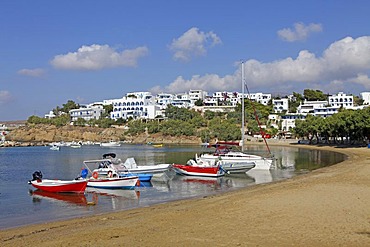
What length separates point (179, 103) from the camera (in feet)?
603

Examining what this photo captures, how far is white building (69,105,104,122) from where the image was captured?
181 m

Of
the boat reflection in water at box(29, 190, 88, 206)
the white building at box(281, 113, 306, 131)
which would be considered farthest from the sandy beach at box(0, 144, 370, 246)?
the white building at box(281, 113, 306, 131)

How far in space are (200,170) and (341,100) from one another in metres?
122

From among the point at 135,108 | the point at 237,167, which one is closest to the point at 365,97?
the point at 135,108

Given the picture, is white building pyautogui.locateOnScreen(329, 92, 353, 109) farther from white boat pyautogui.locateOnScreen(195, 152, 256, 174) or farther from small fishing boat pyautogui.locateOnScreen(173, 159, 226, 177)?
small fishing boat pyautogui.locateOnScreen(173, 159, 226, 177)

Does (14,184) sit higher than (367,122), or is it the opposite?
(367,122)

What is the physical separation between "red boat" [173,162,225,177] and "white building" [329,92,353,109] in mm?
118328

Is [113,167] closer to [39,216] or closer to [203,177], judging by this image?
[203,177]

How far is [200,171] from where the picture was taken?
4141 centimetres

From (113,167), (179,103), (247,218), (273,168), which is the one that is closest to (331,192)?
(247,218)

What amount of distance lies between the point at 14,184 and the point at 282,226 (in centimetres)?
2980

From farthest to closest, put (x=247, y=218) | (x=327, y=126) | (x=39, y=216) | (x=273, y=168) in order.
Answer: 1. (x=327, y=126)
2. (x=273, y=168)
3. (x=39, y=216)
4. (x=247, y=218)

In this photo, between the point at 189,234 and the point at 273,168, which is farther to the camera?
the point at 273,168

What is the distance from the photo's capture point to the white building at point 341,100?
14900 cm
